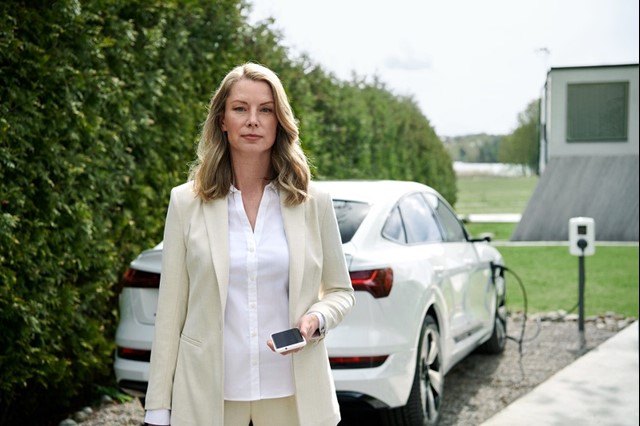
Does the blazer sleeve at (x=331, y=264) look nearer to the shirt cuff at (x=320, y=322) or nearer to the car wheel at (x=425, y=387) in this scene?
the shirt cuff at (x=320, y=322)

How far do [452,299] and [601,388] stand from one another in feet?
5.03

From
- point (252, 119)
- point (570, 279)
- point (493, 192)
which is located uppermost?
point (252, 119)

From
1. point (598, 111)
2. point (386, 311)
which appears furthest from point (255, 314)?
point (598, 111)

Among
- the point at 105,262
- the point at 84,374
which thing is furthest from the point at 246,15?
the point at 84,374

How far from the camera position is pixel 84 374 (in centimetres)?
641

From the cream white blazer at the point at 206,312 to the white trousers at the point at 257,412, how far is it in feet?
0.17

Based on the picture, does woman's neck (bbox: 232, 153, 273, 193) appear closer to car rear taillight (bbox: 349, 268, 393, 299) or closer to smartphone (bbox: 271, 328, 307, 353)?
smartphone (bbox: 271, 328, 307, 353)

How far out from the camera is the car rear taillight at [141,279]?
5.39 meters

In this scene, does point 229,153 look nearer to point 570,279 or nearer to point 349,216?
point 349,216

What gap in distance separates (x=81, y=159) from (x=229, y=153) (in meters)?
3.38

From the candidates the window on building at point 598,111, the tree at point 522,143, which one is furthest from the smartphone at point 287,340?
the tree at point 522,143

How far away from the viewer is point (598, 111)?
1008 inches

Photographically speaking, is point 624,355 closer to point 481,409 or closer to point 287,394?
point 481,409

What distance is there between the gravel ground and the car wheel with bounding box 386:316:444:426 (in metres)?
0.31
